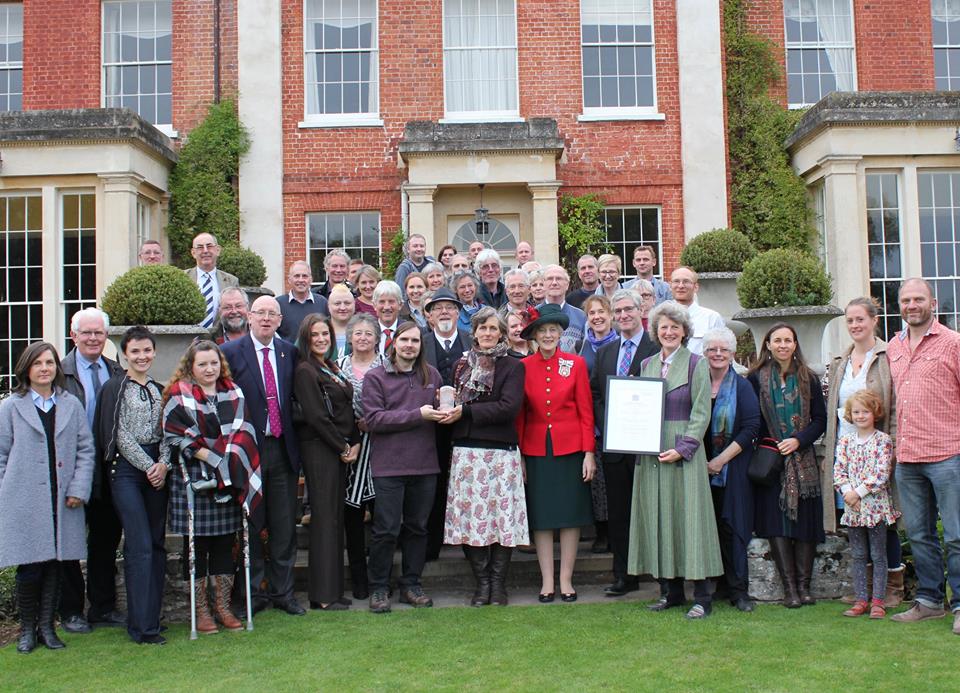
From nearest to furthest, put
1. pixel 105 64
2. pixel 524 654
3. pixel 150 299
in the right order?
pixel 524 654 → pixel 150 299 → pixel 105 64

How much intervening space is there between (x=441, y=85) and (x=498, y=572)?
34.6 feet

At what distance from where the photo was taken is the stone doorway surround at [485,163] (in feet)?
48.4

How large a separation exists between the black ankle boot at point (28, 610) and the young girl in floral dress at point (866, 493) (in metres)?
5.21

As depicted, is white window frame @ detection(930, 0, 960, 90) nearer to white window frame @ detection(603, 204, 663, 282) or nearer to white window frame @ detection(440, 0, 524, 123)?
white window frame @ detection(603, 204, 663, 282)

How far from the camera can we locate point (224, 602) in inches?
259

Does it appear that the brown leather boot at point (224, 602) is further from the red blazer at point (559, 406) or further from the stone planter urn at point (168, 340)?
the stone planter urn at point (168, 340)

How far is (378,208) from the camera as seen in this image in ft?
52.0

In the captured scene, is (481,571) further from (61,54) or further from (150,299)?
(61,54)

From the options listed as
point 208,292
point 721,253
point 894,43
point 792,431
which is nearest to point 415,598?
point 792,431

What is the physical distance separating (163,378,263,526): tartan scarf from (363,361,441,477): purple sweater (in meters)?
0.82

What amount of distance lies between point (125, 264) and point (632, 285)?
830cm

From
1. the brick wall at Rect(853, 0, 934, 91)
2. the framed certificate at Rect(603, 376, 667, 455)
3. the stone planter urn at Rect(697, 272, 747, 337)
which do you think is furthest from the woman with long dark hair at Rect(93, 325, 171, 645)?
the brick wall at Rect(853, 0, 934, 91)

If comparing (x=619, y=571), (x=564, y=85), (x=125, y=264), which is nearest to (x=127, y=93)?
(x=125, y=264)

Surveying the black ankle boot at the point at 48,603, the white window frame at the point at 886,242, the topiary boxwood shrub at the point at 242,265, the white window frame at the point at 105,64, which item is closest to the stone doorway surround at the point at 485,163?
the topiary boxwood shrub at the point at 242,265
